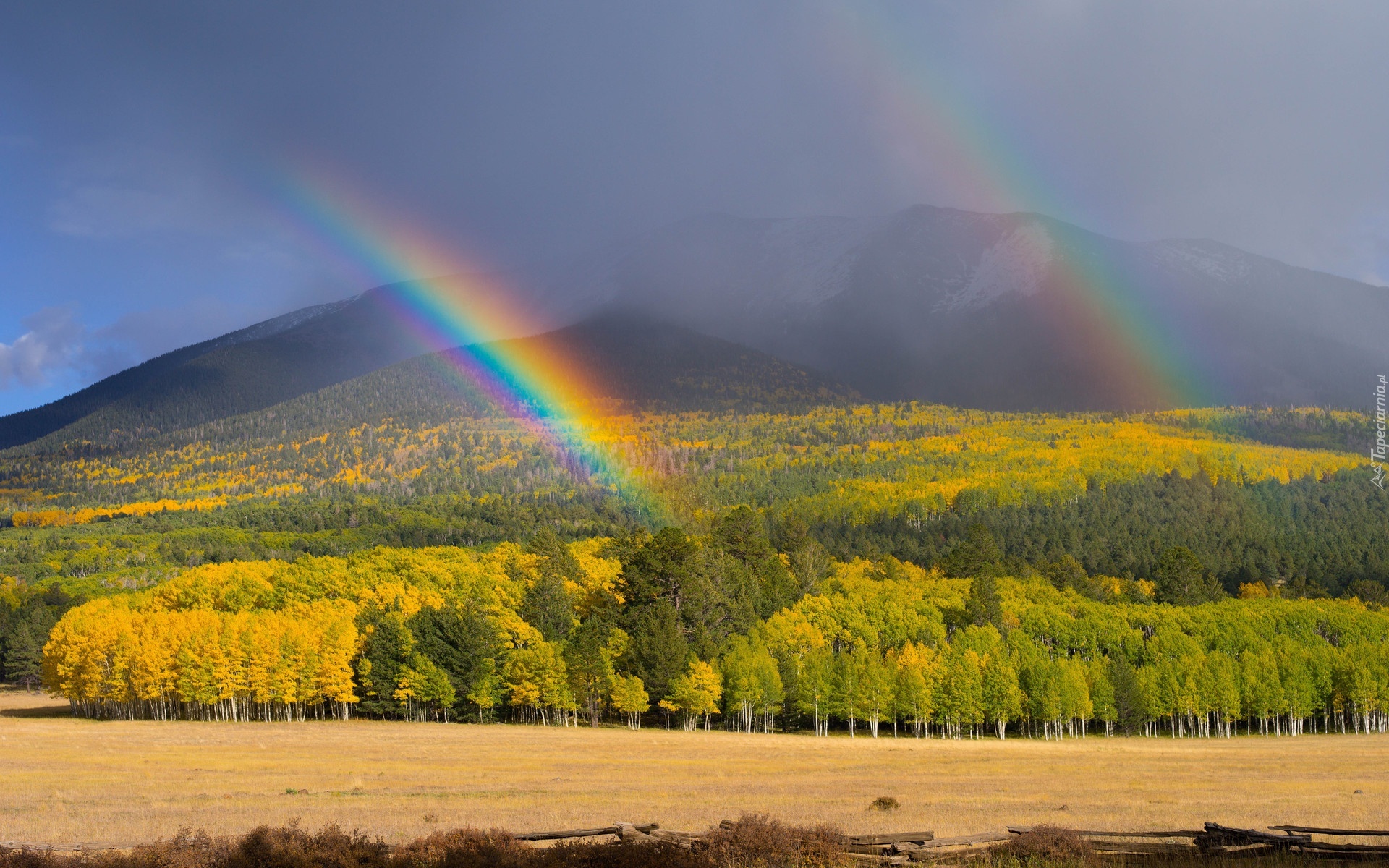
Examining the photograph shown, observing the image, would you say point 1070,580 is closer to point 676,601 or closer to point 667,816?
point 676,601

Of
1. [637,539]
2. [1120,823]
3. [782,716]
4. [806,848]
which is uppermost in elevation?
[637,539]

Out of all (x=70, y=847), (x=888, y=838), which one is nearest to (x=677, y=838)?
(x=888, y=838)

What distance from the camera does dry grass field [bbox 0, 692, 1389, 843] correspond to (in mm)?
35531

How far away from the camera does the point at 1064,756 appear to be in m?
67.1

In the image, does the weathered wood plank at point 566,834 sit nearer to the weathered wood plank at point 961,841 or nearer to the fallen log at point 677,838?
the fallen log at point 677,838

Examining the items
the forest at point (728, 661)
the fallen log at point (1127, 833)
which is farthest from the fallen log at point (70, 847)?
the forest at point (728, 661)

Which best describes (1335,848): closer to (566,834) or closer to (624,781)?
(566,834)

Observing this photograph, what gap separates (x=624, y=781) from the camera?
4806 centimetres

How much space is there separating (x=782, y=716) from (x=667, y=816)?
67.6m

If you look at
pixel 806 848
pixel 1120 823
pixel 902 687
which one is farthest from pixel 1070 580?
pixel 806 848

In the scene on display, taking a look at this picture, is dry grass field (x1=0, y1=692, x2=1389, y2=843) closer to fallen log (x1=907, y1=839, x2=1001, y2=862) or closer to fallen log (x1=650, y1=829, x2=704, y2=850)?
fallen log (x1=650, y1=829, x2=704, y2=850)

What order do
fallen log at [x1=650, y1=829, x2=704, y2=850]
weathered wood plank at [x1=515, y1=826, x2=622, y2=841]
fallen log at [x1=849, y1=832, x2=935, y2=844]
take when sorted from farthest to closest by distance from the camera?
weathered wood plank at [x1=515, y1=826, x2=622, y2=841] → fallen log at [x1=849, y1=832, x2=935, y2=844] → fallen log at [x1=650, y1=829, x2=704, y2=850]

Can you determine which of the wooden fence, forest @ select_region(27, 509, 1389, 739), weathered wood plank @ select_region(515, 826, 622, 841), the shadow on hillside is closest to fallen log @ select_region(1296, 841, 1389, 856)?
the wooden fence

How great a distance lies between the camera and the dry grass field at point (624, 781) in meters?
35.5
